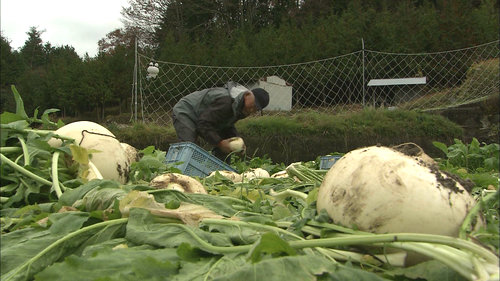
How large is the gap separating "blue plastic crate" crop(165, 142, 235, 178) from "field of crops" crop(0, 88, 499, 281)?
2.22 meters

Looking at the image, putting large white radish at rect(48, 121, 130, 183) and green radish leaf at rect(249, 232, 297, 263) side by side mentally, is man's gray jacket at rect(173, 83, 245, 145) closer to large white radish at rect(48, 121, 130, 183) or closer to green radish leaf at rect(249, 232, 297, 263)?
large white radish at rect(48, 121, 130, 183)

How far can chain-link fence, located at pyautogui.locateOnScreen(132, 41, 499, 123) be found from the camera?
12.4 meters

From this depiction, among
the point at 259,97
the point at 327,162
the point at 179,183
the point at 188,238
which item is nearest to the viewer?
the point at 188,238

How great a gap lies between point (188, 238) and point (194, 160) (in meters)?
3.13

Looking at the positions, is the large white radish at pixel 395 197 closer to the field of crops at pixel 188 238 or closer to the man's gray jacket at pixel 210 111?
the field of crops at pixel 188 238

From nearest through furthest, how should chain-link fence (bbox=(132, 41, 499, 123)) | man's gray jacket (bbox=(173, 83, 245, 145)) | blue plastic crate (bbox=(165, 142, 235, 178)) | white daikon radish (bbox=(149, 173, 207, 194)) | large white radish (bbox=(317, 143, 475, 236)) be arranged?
1. large white radish (bbox=(317, 143, 475, 236))
2. white daikon radish (bbox=(149, 173, 207, 194))
3. blue plastic crate (bbox=(165, 142, 235, 178))
4. man's gray jacket (bbox=(173, 83, 245, 145))
5. chain-link fence (bbox=(132, 41, 499, 123))

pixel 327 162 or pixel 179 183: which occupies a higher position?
pixel 179 183

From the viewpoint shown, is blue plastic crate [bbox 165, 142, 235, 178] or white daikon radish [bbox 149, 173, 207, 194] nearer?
white daikon radish [bbox 149, 173, 207, 194]

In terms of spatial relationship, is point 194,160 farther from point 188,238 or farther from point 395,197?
point 395,197

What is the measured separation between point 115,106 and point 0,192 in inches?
807

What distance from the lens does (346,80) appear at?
1333 centimetres

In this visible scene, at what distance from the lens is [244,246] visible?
118cm

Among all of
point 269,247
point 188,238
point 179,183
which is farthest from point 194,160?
point 269,247

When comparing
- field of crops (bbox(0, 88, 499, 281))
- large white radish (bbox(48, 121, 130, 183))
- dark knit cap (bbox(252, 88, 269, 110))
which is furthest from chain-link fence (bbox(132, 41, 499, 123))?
field of crops (bbox(0, 88, 499, 281))
